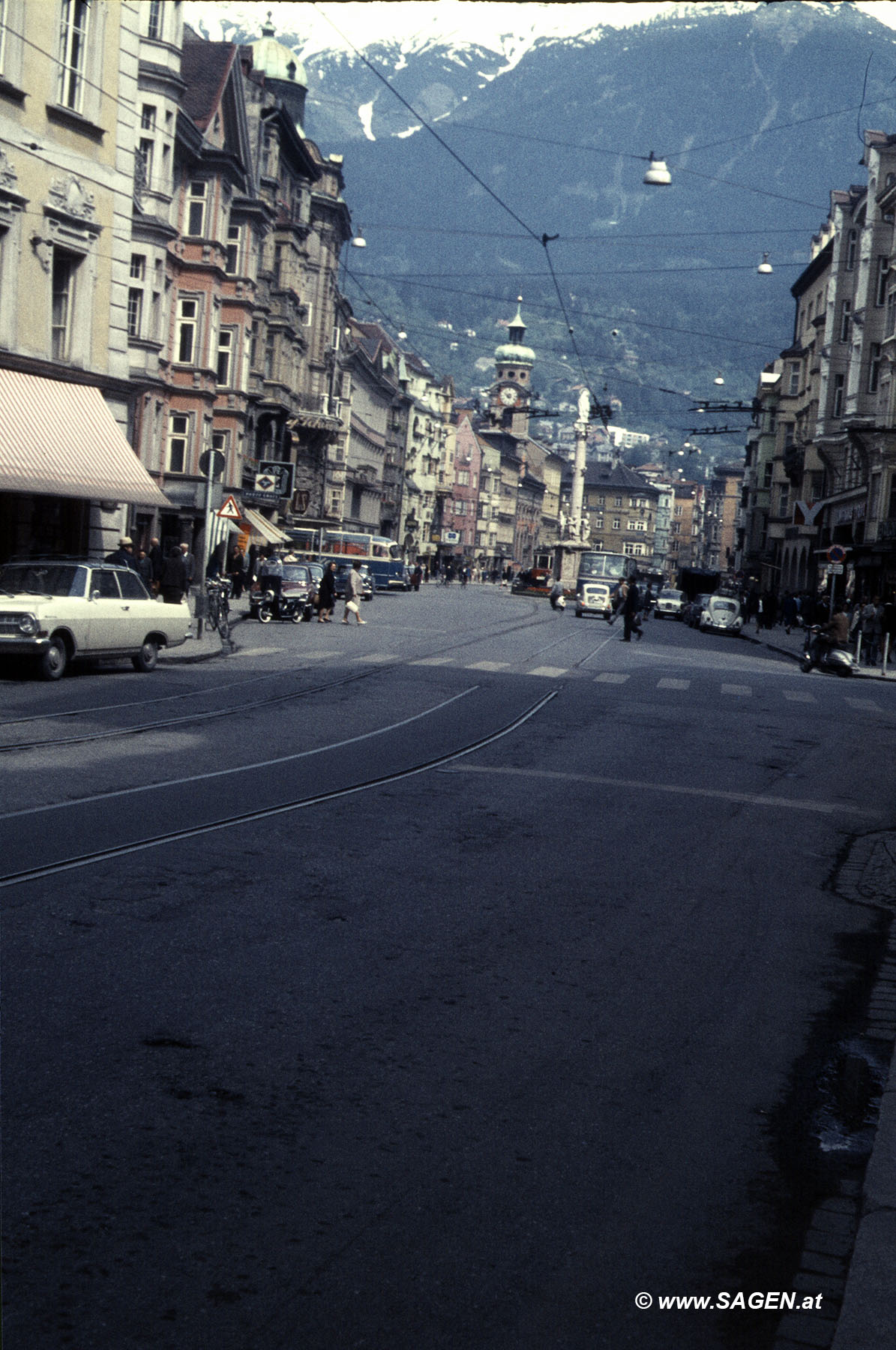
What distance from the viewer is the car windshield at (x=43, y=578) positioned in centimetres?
2120

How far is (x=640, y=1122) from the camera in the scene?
5336 mm

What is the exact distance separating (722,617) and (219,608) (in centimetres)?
3465

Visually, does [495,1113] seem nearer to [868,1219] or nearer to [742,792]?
[868,1219]

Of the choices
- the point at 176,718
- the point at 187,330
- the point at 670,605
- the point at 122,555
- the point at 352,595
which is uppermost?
the point at 187,330

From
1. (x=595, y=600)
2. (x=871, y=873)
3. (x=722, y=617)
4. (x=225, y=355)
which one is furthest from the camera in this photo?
(x=595, y=600)

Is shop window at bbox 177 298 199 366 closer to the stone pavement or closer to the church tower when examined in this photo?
the stone pavement

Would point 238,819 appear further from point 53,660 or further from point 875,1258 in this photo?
point 53,660

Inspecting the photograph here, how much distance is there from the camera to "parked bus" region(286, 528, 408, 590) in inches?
3093

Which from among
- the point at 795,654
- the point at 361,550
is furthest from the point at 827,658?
the point at 361,550

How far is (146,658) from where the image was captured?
23.2m

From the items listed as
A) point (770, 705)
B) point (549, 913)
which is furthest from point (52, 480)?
point (549, 913)

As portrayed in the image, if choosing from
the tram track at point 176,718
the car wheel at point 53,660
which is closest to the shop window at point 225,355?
the tram track at point 176,718

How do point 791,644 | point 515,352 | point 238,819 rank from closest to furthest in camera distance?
point 238,819, point 791,644, point 515,352

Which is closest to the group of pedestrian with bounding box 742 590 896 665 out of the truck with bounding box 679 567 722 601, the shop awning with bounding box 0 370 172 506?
the shop awning with bounding box 0 370 172 506
